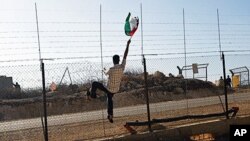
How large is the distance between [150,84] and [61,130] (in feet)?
88.8

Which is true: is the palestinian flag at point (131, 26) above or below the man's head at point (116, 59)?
above

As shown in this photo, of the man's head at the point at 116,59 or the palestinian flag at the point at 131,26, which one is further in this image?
the palestinian flag at the point at 131,26

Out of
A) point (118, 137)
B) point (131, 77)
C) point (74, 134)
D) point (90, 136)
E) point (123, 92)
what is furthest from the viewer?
point (131, 77)

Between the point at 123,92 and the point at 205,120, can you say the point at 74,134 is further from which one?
the point at 123,92

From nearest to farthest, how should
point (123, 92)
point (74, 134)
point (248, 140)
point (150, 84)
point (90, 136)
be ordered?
1. point (248, 140)
2. point (90, 136)
3. point (74, 134)
4. point (123, 92)
5. point (150, 84)

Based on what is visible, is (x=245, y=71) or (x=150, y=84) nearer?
(x=245, y=71)

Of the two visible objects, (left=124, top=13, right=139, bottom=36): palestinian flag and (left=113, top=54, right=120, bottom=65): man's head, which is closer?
(left=113, top=54, right=120, bottom=65): man's head

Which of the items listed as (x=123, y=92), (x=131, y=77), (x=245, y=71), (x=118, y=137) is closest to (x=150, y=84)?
(x=131, y=77)

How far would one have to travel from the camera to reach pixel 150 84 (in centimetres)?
4112

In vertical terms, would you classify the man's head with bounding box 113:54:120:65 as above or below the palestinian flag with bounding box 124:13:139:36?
below

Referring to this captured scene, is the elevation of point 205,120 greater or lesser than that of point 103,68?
lesser

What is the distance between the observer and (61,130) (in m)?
14.4

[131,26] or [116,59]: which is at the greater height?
[131,26]

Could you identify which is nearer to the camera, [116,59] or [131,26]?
[116,59]
